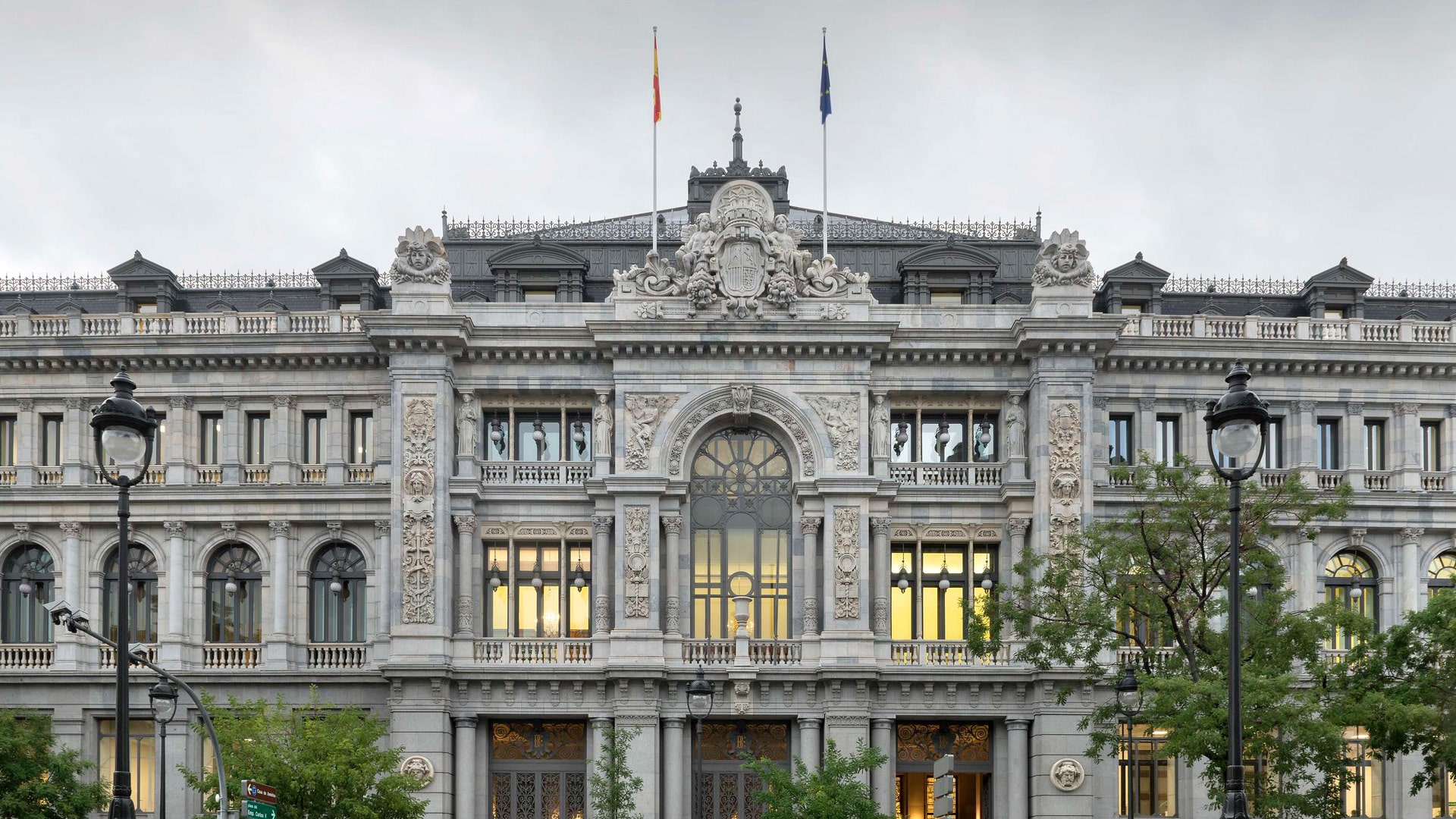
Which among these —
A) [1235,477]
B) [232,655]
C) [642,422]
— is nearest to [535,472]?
[642,422]

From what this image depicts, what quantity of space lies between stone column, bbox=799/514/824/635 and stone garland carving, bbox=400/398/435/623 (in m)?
11.5

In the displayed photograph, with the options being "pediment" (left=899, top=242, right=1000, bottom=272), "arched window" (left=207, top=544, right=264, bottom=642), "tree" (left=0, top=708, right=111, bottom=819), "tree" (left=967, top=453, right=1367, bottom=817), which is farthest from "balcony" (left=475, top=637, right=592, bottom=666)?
"pediment" (left=899, top=242, right=1000, bottom=272)

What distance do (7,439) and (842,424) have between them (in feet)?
89.7

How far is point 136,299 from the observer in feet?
183

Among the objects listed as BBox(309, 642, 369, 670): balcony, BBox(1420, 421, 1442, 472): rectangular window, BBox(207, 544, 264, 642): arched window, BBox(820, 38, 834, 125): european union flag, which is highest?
BBox(820, 38, 834, 125): european union flag

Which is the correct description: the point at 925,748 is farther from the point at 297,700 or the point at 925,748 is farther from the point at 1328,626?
the point at 297,700

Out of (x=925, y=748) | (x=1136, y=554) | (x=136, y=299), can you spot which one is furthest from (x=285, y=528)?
(x=1136, y=554)

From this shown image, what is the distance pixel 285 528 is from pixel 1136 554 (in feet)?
87.9

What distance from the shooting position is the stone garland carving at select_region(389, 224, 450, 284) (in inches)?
2028

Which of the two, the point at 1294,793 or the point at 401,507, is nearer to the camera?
the point at 1294,793

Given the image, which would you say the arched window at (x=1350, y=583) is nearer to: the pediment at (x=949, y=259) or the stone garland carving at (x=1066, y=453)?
the stone garland carving at (x=1066, y=453)

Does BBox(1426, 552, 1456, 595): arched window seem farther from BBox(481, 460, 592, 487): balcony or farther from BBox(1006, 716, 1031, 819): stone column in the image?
BBox(481, 460, 592, 487): balcony

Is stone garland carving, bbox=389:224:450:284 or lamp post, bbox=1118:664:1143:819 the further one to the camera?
stone garland carving, bbox=389:224:450:284

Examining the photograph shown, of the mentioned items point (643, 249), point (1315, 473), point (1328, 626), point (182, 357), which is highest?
point (643, 249)
